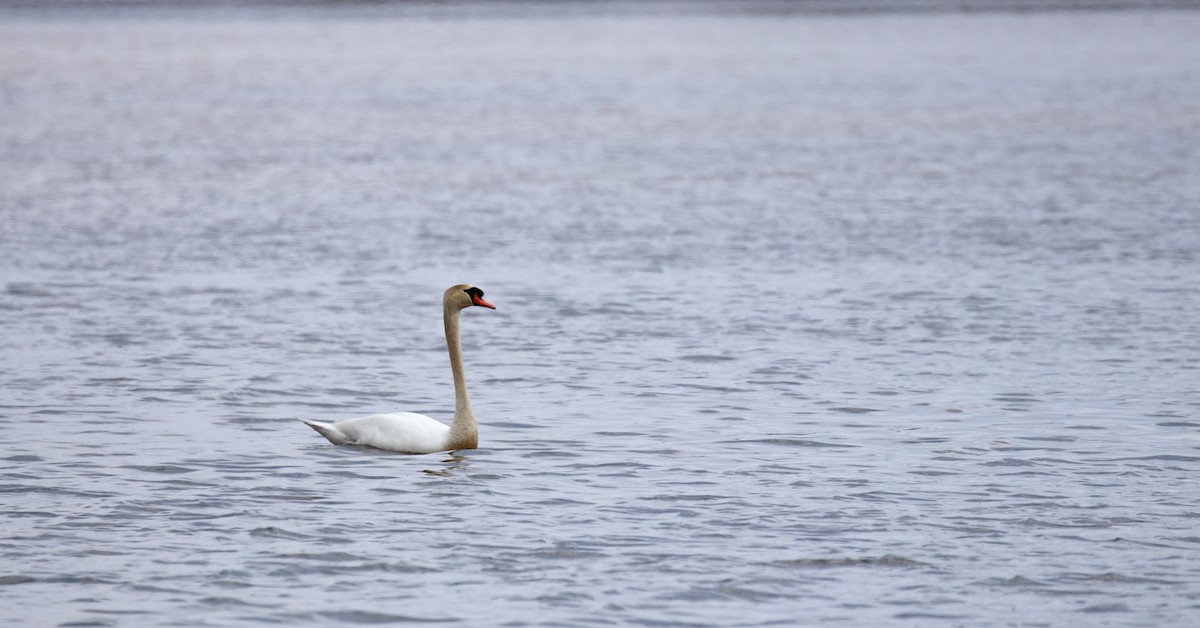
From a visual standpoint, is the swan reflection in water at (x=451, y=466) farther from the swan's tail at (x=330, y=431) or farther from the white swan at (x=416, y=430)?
the swan's tail at (x=330, y=431)

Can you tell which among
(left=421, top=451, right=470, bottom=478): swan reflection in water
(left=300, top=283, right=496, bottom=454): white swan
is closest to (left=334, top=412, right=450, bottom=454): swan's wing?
(left=300, top=283, right=496, bottom=454): white swan

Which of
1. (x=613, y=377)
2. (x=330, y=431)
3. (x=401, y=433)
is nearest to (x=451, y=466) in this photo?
(x=401, y=433)

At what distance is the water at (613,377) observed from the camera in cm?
1034

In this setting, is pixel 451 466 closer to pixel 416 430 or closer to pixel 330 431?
pixel 416 430

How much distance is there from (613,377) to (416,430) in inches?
132

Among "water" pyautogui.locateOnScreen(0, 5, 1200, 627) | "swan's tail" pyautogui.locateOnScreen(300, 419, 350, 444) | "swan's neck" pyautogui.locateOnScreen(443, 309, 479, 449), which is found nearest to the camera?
"water" pyautogui.locateOnScreen(0, 5, 1200, 627)

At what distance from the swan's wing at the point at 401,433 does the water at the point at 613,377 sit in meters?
0.14

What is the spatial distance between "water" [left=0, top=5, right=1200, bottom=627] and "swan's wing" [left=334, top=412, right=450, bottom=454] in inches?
5.4

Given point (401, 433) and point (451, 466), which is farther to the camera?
point (401, 433)

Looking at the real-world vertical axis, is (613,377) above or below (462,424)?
below

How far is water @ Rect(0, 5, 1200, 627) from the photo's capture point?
10.3 meters

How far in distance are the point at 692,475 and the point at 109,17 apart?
116 metres

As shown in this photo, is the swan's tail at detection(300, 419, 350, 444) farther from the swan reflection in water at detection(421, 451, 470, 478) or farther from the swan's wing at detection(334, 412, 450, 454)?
the swan reflection in water at detection(421, 451, 470, 478)

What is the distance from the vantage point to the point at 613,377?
1628 centimetres
